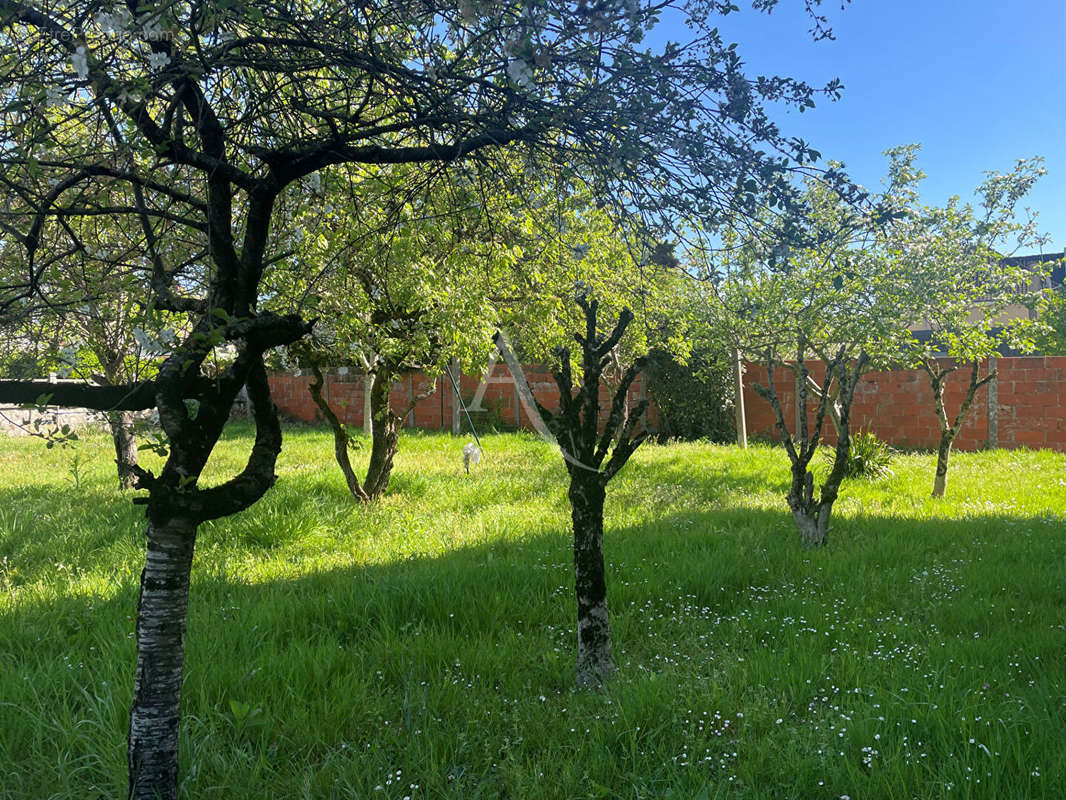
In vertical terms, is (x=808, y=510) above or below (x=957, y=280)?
below

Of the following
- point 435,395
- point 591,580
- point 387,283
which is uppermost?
point 387,283

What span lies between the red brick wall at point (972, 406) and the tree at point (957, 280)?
13.0ft

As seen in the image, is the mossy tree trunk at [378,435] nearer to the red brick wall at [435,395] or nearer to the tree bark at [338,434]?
the tree bark at [338,434]

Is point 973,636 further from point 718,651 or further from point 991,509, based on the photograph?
point 991,509

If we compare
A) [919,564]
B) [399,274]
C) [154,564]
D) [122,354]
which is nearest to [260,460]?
[154,564]

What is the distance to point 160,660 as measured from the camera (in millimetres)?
2234

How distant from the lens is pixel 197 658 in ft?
11.6

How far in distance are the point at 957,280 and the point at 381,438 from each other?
6728 mm

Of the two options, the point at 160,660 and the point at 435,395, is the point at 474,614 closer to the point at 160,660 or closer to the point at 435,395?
the point at 160,660

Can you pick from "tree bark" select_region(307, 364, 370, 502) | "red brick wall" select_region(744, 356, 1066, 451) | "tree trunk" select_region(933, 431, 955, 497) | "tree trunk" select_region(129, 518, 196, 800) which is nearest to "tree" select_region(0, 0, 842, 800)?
"tree trunk" select_region(129, 518, 196, 800)

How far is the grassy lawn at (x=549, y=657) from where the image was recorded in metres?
2.62

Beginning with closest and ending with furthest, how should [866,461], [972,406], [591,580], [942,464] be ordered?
[591,580] < [942,464] < [866,461] < [972,406]

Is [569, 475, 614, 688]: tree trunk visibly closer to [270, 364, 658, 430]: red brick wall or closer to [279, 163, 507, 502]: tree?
[279, 163, 507, 502]: tree

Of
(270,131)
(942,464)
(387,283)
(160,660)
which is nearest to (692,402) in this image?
(942,464)
